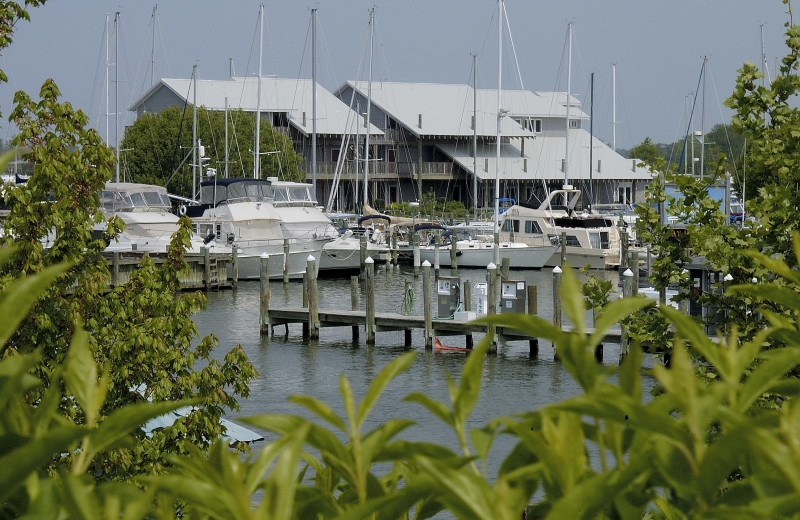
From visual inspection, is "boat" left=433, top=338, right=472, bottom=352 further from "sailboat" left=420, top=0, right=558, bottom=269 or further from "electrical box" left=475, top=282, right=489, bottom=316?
"sailboat" left=420, top=0, right=558, bottom=269

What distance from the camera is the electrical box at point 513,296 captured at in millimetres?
28188

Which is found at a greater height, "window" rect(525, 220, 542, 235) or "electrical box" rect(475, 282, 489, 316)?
"window" rect(525, 220, 542, 235)

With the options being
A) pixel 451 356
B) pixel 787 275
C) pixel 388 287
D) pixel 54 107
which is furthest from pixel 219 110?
pixel 787 275

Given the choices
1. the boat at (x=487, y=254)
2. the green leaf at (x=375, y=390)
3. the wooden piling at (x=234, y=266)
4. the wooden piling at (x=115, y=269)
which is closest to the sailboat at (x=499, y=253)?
the boat at (x=487, y=254)

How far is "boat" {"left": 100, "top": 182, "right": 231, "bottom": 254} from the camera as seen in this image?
4606 cm

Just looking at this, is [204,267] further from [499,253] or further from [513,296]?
[513,296]

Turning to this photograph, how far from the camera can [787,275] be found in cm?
196

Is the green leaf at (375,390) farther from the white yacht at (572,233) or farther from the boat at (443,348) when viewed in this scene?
the white yacht at (572,233)

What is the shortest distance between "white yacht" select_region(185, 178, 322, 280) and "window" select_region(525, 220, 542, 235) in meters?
12.3

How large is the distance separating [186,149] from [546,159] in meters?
29.7

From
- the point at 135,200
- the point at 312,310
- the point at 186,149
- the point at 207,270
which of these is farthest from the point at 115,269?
the point at 186,149

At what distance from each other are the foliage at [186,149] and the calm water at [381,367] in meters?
34.0

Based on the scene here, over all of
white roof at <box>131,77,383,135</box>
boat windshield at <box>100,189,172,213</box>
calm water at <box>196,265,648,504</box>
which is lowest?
calm water at <box>196,265,648,504</box>

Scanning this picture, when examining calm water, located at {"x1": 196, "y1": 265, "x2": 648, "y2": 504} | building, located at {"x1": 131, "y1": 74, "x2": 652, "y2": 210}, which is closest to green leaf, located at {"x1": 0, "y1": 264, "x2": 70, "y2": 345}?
calm water, located at {"x1": 196, "y1": 265, "x2": 648, "y2": 504}
